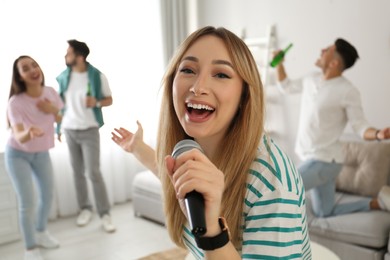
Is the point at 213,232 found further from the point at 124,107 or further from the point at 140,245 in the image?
the point at 140,245

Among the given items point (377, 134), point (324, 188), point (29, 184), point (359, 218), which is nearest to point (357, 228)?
point (359, 218)

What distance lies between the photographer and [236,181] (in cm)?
64

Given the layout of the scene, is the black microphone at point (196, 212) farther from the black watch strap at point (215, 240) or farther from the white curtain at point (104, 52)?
the white curtain at point (104, 52)

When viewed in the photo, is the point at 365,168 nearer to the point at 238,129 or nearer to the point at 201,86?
the point at 238,129

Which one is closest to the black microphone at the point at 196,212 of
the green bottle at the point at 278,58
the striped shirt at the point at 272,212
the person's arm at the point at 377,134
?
the striped shirt at the point at 272,212

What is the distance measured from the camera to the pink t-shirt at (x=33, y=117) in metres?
0.70

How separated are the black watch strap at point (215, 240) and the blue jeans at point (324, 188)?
1.38m

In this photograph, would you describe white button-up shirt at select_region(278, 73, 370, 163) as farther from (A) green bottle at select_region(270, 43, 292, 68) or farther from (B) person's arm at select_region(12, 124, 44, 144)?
(B) person's arm at select_region(12, 124, 44, 144)

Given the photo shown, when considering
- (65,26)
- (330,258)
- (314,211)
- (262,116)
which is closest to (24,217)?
(65,26)

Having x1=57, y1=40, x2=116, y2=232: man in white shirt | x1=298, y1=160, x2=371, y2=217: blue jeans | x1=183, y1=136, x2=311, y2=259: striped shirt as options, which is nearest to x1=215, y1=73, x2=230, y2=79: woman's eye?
x1=183, y1=136, x2=311, y2=259: striped shirt

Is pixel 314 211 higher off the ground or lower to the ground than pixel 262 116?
lower

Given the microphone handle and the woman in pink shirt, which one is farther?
the woman in pink shirt

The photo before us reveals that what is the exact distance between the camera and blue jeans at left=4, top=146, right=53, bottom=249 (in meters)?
0.72

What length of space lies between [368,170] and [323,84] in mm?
523
